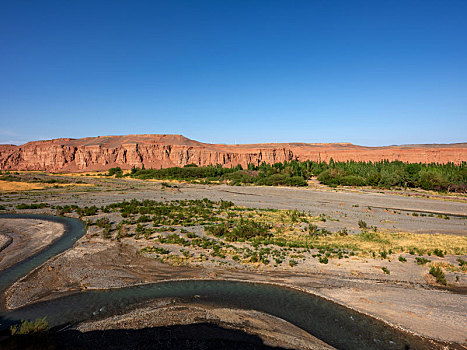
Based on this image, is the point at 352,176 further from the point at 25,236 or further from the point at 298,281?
the point at 25,236

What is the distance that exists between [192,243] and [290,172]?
6690 cm

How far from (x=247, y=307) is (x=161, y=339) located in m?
3.75

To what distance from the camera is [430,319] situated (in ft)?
31.2

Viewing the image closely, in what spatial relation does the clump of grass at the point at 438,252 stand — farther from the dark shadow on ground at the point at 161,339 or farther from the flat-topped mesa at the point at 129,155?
the flat-topped mesa at the point at 129,155

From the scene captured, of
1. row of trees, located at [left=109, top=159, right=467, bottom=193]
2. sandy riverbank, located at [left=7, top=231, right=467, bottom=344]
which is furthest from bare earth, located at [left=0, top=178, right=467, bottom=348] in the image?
row of trees, located at [left=109, top=159, right=467, bottom=193]

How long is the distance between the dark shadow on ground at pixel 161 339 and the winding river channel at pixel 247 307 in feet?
4.50

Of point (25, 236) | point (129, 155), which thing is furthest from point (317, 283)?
point (129, 155)

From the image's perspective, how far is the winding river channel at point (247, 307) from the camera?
8.73 meters

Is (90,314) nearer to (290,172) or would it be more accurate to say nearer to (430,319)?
(430,319)

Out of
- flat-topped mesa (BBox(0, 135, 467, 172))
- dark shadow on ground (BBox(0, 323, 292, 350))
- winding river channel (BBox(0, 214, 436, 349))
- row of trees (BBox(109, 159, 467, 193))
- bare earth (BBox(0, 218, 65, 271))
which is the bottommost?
winding river channel (BBox(0, 214, 436, 349))

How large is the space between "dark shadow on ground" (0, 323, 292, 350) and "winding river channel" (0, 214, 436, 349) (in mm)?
1373

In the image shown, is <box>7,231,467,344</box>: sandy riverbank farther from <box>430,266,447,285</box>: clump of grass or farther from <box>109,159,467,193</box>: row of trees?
<box>109,159,467,193</box>: row of trees

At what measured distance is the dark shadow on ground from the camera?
769cm

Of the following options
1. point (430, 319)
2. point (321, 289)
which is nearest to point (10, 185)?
point (321, 289)
